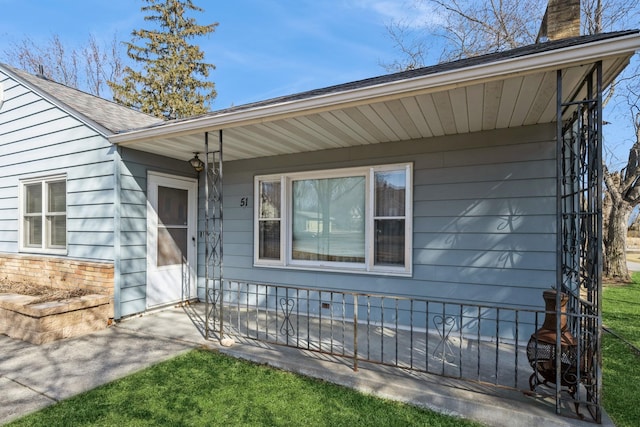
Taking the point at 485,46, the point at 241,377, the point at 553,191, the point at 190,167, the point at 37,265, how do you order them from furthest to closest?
the point at 485,46, the point at 190,167, the point at 37,265, the point at 553,191, the point at 241,377

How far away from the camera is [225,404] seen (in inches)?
100

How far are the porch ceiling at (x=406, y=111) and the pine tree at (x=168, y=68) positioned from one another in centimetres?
1128

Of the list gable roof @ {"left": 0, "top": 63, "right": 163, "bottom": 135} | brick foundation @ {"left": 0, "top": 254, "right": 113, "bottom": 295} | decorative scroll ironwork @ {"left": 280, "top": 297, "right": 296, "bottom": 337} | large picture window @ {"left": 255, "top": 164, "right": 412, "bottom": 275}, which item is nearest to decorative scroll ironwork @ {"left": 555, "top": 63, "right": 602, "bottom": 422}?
large picture window @ {"left": 255, "top": 164, "right": 412, "bottom": 275}

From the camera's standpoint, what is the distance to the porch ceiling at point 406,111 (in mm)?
2369

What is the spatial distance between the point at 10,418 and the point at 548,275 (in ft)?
16.0

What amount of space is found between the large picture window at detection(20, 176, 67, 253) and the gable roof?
1.08m

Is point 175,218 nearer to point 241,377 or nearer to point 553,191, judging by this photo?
point 241,377

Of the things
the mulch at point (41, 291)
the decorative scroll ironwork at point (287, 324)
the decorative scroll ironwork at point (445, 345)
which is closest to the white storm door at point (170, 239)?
the mulch at point (41, 291)

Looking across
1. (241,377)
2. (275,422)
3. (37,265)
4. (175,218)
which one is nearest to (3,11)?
(37,265)

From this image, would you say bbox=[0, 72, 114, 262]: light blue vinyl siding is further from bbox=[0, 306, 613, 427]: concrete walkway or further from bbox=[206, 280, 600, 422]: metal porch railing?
bbox=[206, 280, 600, 422]: metal porch railing

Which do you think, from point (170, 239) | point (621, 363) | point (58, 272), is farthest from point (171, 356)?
point (621, 363)

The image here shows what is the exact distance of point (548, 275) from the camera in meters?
3.61

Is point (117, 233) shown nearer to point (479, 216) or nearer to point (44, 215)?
point (44, 215)

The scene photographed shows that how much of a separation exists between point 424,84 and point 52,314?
4581mm
